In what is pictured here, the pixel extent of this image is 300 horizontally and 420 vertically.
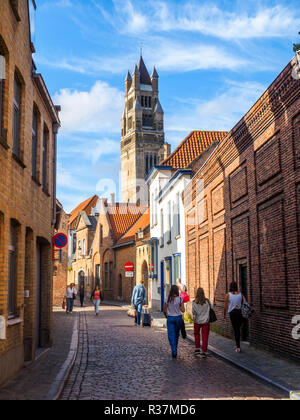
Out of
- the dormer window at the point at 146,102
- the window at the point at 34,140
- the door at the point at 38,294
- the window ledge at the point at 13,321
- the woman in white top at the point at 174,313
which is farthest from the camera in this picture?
the dormer window at the point at 146,102

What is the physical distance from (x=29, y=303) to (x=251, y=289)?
227 inches

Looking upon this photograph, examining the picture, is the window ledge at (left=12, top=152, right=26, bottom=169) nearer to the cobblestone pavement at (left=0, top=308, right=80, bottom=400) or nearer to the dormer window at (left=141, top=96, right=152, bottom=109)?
the cobblestone pavement at (left=0, top=308, right=80, bottom=400)

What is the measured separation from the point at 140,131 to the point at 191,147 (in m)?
77.6

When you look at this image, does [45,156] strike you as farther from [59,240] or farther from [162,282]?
[162,282]

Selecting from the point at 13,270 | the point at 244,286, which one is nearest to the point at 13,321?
the point at 13,270

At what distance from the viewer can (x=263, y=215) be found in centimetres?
1260

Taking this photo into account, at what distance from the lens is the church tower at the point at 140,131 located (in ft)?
339

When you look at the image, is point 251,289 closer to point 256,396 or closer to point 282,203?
point 282,203

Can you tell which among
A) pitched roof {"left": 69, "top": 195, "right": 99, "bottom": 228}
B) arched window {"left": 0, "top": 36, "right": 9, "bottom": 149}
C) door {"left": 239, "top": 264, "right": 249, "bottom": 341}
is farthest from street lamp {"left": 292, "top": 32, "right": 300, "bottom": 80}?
pitched roof {"left": 69, "top": 195, "right": 99, "bottom": 228}

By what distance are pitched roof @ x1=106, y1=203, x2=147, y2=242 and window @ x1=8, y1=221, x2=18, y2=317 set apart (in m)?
36.3

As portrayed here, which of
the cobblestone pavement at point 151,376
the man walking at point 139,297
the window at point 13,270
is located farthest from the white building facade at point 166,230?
the window at point 13,270

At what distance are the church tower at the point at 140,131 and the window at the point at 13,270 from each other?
88.9 meters

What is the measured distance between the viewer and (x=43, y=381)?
27.9 ft

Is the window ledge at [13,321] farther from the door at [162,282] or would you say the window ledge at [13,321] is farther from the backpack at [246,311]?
the door at [162,282]
